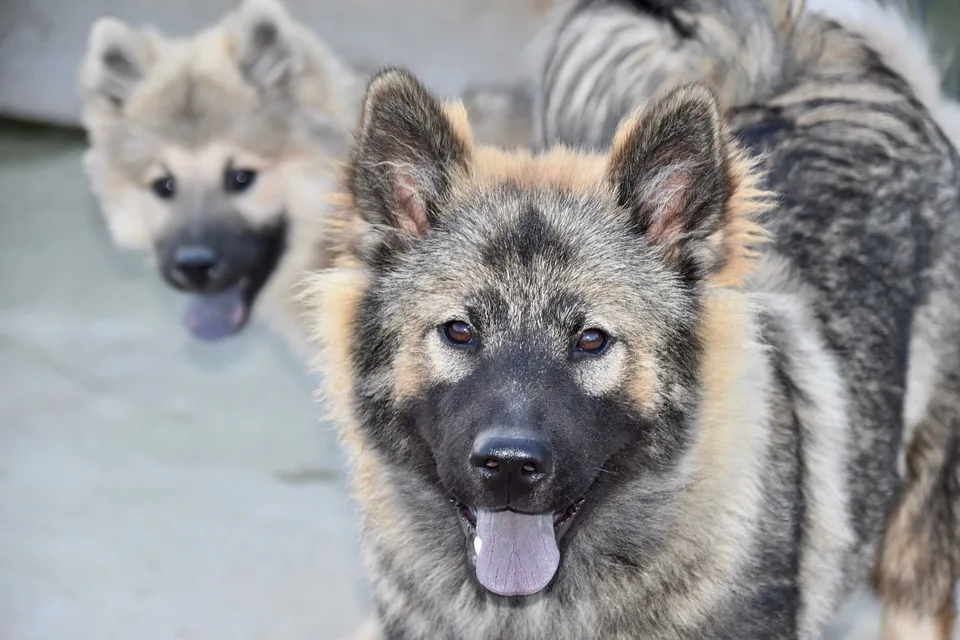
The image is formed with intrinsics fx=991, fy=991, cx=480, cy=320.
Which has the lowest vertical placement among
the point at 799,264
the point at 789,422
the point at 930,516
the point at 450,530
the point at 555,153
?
the point at 930,516

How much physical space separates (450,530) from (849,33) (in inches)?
72.2

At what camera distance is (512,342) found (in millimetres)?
1789

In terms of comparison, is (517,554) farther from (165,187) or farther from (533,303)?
(165,187)

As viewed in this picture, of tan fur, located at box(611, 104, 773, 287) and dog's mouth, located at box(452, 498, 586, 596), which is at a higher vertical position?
tan fur, located at box(611, 104, 773, 287)

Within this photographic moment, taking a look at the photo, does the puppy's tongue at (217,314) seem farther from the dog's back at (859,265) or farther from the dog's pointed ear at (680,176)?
the dog's pointed ear at (680,176)

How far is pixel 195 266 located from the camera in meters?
3.71

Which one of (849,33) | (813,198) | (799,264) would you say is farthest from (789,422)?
(849,33)

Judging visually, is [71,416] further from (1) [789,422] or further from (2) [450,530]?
(1) [789,422]

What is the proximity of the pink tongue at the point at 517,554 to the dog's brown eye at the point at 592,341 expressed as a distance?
0.31m

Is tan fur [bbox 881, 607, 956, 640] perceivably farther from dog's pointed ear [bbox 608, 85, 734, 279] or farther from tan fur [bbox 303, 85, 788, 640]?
dog's pointed ear [bbox 608, 85, 734, 279]

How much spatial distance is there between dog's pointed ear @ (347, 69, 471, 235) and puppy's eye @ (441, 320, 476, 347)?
8.8 inches

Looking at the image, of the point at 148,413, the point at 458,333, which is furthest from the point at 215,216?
the point at 458,333

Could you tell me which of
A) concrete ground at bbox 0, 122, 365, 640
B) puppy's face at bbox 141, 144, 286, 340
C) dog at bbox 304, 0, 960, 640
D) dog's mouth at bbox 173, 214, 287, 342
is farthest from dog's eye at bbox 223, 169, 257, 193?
dog at bbox 304, 0, 960, 640

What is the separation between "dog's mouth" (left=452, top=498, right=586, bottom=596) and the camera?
1.79 m
